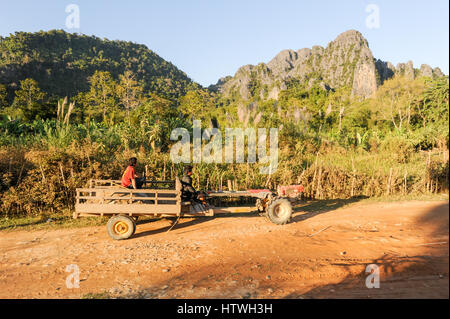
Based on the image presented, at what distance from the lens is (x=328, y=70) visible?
116 m

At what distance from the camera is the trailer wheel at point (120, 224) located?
227 inches

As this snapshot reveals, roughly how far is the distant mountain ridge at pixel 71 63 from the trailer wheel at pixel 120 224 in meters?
44.0

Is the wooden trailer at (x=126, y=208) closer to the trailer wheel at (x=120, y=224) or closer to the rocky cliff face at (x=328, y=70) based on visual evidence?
the trailer wheel at (x=120, y=224)

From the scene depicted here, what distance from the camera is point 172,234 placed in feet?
20.5

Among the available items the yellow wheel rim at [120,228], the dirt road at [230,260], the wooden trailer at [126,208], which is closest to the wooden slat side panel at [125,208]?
the wooden trailer at [126,208]

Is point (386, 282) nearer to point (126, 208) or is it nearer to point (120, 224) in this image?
point (126, 208)

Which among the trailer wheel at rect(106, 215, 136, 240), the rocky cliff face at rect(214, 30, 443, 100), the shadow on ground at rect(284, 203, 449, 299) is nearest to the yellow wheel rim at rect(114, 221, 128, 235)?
the trailer wheel at rect(106, 215, 136, 240)

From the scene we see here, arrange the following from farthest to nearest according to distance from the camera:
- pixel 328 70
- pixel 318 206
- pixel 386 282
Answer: pixel 328 70, pixel 318 206, pixel 386 282

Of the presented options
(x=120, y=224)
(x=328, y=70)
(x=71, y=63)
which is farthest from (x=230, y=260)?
(x=328, y=70)

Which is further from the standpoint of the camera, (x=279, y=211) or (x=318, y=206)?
(x=318, y=206)

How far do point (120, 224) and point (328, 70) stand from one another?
407 feet

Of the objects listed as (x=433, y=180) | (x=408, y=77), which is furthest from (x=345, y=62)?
(x=433, y=180)
